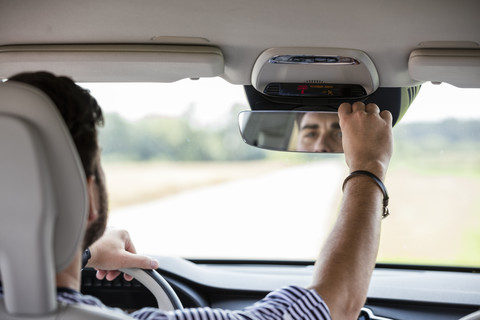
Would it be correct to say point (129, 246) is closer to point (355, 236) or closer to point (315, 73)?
point (355, 236)

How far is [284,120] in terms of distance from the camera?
2242mm

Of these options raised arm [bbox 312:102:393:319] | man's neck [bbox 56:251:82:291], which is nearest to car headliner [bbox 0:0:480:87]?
raised arm [bbox 312:102:393:319]

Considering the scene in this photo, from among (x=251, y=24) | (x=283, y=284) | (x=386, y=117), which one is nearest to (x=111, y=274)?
(x=251, y=24)

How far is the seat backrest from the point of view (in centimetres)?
106

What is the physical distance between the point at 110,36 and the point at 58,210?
2.94ft

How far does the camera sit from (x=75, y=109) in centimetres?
118

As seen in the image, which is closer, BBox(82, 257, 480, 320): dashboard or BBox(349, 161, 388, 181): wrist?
BBox(349, 161, 388, 181): wrist

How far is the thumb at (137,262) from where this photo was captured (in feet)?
5.90

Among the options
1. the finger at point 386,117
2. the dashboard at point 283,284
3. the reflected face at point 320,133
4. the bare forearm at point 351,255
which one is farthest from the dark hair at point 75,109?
the dashboard at point 283,284

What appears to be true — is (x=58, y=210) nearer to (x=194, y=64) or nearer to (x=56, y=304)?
(x=56, y=304)

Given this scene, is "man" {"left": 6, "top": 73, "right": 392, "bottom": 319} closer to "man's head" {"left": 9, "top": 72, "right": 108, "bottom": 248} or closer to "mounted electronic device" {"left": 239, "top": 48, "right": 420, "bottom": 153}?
"man's head" {"left": 9, "top": 72, "right": 108, "bottom": 248}

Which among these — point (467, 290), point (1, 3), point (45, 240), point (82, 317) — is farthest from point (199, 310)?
point (467, 290)

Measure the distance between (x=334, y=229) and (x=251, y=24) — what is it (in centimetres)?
68

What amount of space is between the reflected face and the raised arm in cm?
46
